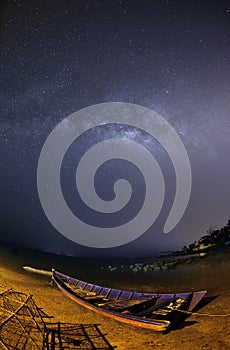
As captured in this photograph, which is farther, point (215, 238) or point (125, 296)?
point (215, 238)

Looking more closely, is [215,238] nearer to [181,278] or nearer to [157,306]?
[181,278]

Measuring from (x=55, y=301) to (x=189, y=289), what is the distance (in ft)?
51.9

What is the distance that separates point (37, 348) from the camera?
29.3 ft

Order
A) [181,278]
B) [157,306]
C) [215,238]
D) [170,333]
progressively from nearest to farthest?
[170,333] < [157,306] < [181,278] < [215,238]

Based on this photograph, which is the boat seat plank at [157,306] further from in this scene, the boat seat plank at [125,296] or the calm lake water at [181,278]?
the calm lake water at [181,278]

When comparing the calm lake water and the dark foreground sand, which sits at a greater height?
the calm lake water

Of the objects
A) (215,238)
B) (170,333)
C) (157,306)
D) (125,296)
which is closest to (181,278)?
(125,296)

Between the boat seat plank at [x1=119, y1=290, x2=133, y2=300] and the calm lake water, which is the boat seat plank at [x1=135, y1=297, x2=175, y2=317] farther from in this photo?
the calm lake water

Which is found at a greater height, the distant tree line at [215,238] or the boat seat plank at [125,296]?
the distant tree line at [215,238]

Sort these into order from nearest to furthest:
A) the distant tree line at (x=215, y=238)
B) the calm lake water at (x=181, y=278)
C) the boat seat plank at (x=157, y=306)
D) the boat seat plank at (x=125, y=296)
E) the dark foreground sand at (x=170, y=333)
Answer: the dark foreground sand at (x=170, y=333) → the boat seat plank at (x=157, y=306) → the boat seat plank at (x=125, y=296) → the calm lake water at (x=181, y=278) → the distant tree line at (x=215, y=238)

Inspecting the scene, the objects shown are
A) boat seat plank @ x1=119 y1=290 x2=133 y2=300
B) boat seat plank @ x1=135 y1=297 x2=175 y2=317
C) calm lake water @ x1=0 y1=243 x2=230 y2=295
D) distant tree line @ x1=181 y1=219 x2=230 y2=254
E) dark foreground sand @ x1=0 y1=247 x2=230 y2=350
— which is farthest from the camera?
distant tree line @ x1=181 y1=219 x2=230 y2=254

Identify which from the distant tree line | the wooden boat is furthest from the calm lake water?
the distant tree line

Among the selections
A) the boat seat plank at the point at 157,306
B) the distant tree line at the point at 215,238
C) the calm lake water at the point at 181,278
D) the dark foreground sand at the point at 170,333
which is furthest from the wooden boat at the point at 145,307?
the distant tree line at the point at 215,238

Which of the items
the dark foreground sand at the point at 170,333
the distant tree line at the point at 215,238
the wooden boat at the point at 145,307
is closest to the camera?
the dark foreground sand at the point at 170,333
